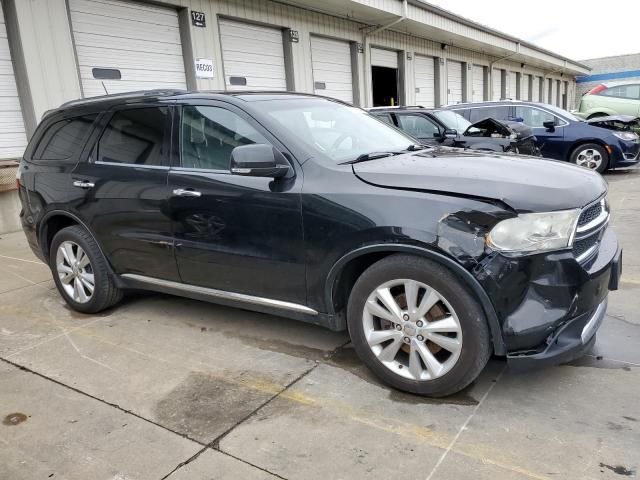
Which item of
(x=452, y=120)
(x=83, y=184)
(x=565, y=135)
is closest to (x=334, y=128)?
(x=83, y=184)

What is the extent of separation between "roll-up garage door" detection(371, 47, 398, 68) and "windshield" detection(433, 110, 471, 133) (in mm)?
6931

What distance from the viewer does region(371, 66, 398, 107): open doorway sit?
17.3 metres

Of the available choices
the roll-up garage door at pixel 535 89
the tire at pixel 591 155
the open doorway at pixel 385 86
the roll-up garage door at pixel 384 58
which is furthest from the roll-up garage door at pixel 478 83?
the tire at pixel 591 155

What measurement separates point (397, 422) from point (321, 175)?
1407mm

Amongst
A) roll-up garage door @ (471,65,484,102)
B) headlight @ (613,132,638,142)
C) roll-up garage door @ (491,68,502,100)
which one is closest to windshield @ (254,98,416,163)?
headlight @ (613,132,638,142)

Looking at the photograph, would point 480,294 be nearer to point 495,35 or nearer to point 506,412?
point 506,412

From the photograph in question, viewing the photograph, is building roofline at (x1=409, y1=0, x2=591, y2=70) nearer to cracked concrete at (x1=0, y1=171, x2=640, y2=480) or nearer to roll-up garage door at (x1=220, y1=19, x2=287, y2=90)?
roll-up garage door at (x1=220, y1=19, x2=287, y2=90)

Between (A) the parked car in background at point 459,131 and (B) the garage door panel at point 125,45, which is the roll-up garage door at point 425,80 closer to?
(A) the parked car in background at point 459,131

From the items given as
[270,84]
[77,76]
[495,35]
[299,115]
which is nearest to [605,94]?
[495,35]

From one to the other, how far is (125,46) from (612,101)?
16157 millimetres

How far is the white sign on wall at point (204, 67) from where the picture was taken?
10.2 m

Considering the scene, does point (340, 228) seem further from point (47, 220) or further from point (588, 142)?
point (588, 142)

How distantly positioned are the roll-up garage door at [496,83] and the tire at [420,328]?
79.3 feet

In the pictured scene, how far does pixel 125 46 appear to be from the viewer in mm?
9133
